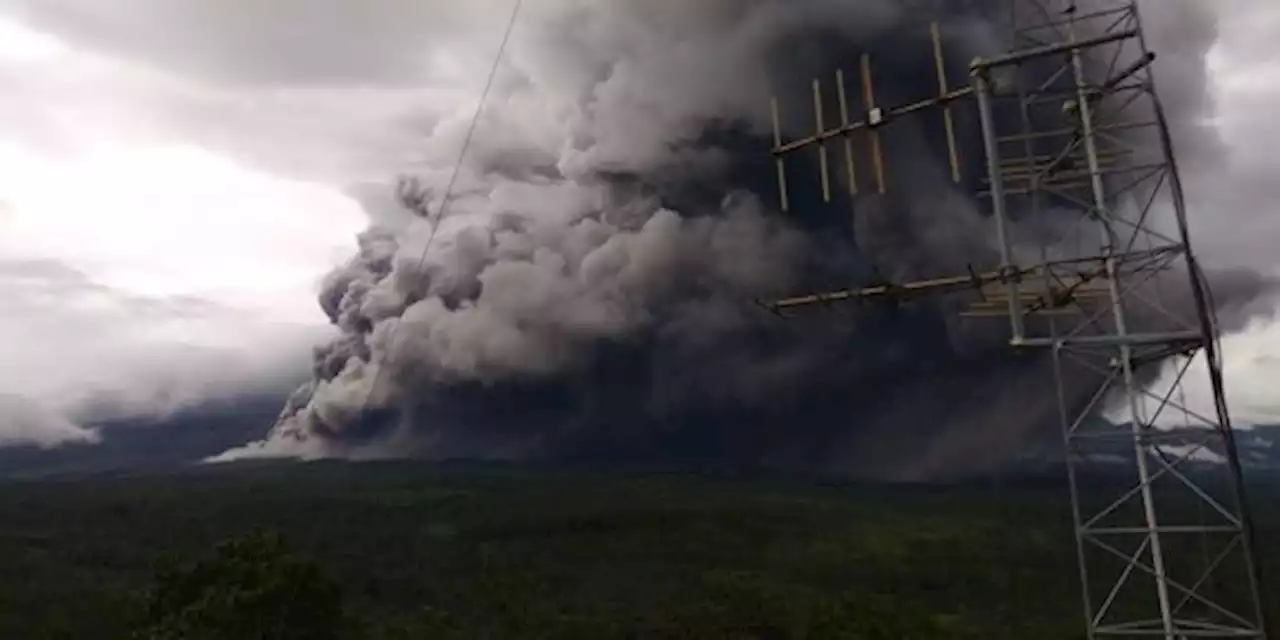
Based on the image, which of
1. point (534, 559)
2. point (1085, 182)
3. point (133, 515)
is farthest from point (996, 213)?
point (133, 515)

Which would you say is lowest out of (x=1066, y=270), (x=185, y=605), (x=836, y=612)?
(x=836, y=612)

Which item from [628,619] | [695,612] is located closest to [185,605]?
[628,619]

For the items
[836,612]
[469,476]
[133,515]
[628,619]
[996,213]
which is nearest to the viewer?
[996,213]

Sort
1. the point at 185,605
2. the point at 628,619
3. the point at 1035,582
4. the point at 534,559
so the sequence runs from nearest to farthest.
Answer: the point at 185,605 < the point at 628,619 < the point at 1035,582 < the point at 534,559

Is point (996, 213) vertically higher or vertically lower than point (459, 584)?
higher

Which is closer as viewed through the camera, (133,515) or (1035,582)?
(1035,582)

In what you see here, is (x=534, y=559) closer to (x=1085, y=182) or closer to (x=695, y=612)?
(x=695, y=612)

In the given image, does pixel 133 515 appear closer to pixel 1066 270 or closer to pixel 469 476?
pixel 469 476
